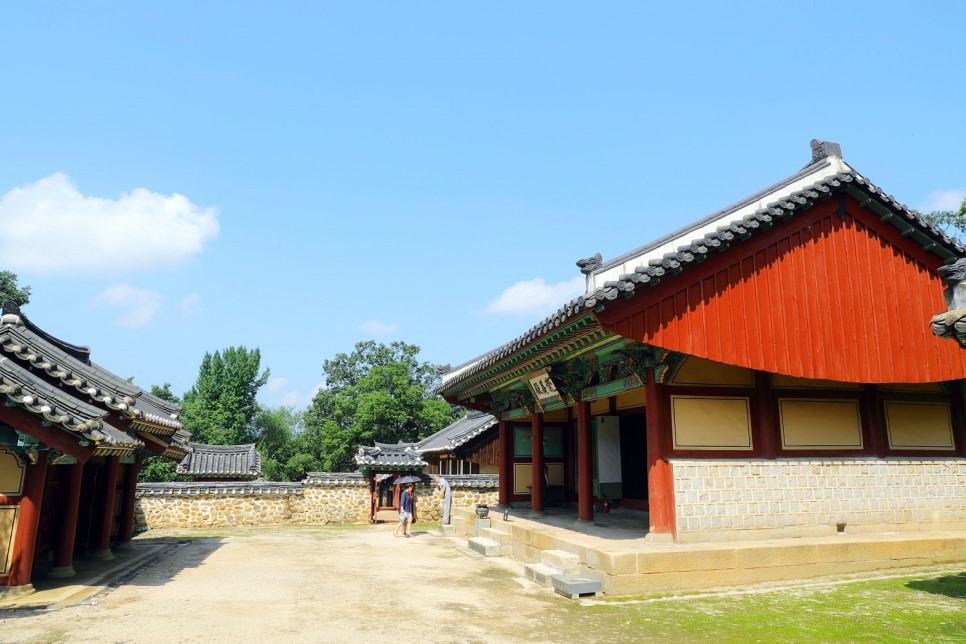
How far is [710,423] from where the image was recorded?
10398mm

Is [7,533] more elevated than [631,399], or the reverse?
[631,399]

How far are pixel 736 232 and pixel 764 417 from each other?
3.14 metres

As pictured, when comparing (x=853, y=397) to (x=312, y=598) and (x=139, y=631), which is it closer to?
(x=312, y=598)

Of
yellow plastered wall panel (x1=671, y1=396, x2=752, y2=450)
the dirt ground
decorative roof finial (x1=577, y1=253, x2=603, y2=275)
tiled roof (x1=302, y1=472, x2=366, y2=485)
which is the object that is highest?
decorative roof finial (x1=577, y1=253, x2=603, y2=275)

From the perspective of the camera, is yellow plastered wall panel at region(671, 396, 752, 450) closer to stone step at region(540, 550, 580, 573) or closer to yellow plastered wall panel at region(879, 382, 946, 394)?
stone step at region(540, 550, 580, 573)

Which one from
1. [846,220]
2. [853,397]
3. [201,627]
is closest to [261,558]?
[201,627]

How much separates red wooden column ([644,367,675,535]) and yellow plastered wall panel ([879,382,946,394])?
15.5 ft

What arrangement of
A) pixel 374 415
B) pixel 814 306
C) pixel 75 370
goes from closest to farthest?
pixel 814 306 → pixel 75 370 → pixel 374 415

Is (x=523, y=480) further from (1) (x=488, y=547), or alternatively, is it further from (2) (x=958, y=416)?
(2) (x=958, y=416)

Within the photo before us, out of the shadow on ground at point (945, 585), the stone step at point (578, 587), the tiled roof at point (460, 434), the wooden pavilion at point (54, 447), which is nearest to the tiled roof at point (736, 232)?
the stone step at point (578, 587)

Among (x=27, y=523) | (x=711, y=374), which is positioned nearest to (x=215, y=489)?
(x=27, y=523)

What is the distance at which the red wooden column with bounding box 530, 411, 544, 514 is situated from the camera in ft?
53.5

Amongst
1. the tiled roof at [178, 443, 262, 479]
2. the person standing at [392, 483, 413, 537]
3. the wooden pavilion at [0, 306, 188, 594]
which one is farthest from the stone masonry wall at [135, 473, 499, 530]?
the wooden pavilion at [0, 306, 188, 594]

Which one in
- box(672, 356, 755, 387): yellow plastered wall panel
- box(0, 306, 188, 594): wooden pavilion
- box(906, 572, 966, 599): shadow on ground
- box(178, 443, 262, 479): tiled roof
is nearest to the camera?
box(906, 572, 966, 599): shadow on ground
